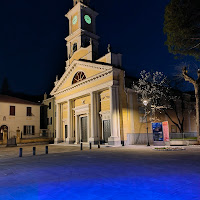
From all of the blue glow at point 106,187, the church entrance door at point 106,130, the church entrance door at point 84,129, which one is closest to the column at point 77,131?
the church entrance door at point 84,129

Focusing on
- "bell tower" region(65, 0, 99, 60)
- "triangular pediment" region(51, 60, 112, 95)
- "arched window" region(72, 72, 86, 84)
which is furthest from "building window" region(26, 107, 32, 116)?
"arched window" region(72, 72, 86, 84)

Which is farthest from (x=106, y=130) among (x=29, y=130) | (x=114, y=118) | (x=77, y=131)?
(x=29, y=130)

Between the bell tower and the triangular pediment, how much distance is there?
514 cm

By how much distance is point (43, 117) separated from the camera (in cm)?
4078

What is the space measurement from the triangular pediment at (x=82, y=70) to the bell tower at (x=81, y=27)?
5.14 meters

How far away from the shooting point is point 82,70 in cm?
2728

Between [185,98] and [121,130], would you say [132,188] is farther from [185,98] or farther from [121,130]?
[185,98]

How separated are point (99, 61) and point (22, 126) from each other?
65.6ft

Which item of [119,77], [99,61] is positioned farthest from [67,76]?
[119,77]

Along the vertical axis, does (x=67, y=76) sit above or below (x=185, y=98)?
above

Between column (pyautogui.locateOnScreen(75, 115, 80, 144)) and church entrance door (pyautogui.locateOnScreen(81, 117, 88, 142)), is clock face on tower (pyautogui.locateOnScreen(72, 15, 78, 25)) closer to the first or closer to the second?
column (pyautogui.locateOnScreen(75, 115, 80, 144))

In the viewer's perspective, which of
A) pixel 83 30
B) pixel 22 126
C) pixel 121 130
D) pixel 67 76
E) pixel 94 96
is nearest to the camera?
pixel 121 130

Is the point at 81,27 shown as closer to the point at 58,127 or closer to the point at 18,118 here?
the point at 58,127

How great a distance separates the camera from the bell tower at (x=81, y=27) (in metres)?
33.6
